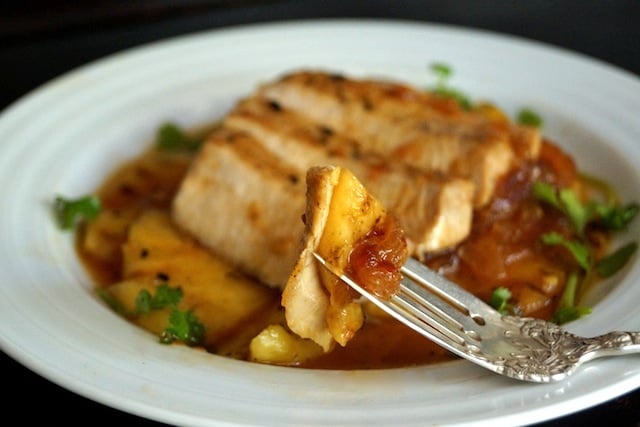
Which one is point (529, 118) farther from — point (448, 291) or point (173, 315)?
point (173, 315)

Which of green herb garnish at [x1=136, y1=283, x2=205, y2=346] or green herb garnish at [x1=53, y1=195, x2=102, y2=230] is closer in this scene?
green herb garnish at [x1=136, y1=283, x2=205, y2=346]

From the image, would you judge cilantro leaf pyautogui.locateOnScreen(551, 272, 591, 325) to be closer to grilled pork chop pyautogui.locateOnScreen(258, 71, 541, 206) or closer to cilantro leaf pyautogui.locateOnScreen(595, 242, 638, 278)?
cilantro leaf pyautogui.locateOnScreen(595, 242, 638, 278)

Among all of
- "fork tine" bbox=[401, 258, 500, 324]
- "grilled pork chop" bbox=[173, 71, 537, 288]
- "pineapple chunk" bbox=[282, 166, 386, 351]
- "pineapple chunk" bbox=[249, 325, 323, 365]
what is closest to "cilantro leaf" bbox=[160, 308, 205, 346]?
"pineapple chunk" bbox=[249, 325, 323, 365]

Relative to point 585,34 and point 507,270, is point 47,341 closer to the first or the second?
point 507,270

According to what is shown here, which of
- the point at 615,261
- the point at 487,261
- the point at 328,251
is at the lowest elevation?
the point at 487,261

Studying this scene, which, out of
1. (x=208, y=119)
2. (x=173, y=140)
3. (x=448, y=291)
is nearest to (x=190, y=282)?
(x=448, y=291)
